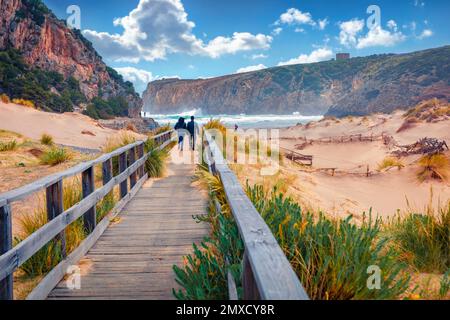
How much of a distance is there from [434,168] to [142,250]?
14331 mm

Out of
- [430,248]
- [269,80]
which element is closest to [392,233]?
[430,248]

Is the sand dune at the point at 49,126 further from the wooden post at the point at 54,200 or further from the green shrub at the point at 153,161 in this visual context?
the wooden post at the point at 54,200

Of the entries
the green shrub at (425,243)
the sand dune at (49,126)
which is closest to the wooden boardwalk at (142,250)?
the green shrub at (425,243)

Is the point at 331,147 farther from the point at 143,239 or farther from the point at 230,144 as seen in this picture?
the point at 143,239

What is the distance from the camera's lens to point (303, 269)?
264 centimetres

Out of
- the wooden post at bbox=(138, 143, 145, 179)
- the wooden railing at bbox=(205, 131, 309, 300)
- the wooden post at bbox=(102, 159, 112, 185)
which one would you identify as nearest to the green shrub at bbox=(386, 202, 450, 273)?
the wooden railing at bbox=(205, 131, 309, 300)

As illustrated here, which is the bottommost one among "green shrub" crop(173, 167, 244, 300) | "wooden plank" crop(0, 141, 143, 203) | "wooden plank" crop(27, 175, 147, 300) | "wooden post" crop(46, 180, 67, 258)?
"wooden plank" crop(27, 175, 147, 300)

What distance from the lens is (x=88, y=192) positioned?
15.7ft

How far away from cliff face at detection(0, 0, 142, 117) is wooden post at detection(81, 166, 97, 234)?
56.5 meters

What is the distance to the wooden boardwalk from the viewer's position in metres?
3.50

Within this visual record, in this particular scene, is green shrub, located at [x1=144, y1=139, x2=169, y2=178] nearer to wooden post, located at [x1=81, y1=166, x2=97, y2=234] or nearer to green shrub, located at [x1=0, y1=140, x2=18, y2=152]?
wooden post, located at [x1=81, y1=166, x2=97, y2=234]

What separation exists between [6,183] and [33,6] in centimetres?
6390

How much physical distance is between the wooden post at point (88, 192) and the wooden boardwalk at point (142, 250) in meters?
0.25

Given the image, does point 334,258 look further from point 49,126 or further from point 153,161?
point 49,126
